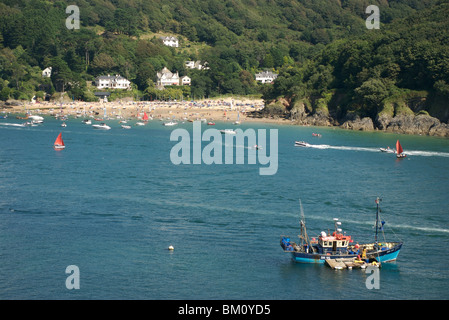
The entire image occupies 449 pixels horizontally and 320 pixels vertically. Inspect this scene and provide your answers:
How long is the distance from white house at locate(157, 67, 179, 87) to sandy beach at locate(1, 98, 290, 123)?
573 inches

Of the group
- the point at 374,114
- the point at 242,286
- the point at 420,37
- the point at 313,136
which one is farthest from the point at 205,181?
the point at 420,37

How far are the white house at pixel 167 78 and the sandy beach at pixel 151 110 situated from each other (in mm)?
14556

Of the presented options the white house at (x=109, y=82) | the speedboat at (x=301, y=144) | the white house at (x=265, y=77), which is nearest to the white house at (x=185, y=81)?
the white house at (x=109, y=82)

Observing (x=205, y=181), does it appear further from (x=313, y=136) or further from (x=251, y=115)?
(x=251, y=115)

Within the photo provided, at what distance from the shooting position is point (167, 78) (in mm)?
181250

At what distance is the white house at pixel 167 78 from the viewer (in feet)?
591

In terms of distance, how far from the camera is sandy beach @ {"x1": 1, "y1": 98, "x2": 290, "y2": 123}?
146625 mm
